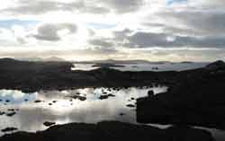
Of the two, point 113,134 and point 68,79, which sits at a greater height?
point 68,79

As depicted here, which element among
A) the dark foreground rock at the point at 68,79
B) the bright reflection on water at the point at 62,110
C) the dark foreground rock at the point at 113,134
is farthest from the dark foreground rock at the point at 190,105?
the dark foreground rock at the point at 68,79

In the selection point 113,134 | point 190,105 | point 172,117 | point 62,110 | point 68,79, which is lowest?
point 62,110

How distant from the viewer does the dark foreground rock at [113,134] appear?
44906 millimetres

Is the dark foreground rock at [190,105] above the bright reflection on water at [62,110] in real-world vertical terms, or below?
above

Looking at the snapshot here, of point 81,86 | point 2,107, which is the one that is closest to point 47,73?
point 81,86

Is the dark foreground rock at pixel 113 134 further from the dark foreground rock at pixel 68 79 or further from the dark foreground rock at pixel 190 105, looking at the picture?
the dark foreground rock at pixel 68 79

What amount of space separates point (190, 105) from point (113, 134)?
25.8 meters

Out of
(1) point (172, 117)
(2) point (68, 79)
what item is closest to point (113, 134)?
(1) point (172, 117)

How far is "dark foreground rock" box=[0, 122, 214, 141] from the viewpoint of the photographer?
44.9m

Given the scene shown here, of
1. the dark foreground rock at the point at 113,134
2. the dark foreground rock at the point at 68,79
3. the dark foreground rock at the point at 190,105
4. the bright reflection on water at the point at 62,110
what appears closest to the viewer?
the dark foreground rock at the point at 113,134

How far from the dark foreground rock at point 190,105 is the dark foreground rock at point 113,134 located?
15417 mm

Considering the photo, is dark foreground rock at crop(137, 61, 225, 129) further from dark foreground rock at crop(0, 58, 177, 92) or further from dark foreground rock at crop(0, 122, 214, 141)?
dark foreground rock at crop(0, 58, 177, 92)

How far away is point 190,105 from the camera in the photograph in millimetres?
67438

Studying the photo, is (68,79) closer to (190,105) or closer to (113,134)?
(190,105)
